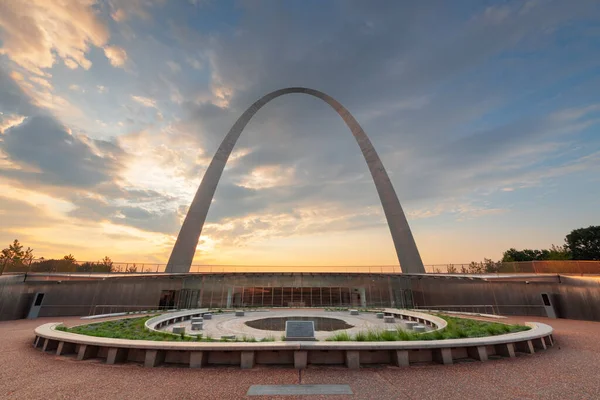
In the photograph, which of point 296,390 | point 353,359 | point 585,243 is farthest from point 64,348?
point 585,243

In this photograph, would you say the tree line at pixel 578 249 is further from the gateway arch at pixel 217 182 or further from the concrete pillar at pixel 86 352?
the concrete pillar at pixel 86 352

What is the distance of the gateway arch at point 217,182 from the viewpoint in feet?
138

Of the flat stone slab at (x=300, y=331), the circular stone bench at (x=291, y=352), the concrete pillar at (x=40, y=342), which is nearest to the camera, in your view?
the circular stone bench at (x=291, y=352)

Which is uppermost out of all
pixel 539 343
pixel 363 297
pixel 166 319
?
pixel 539 343

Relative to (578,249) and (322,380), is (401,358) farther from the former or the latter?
(578,249)

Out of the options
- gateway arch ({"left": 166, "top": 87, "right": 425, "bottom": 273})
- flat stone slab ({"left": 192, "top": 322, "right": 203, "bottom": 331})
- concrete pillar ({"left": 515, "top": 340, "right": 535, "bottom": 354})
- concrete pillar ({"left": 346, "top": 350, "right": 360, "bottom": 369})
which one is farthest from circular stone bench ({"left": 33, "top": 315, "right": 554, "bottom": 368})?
gateway arch ({"left": 166, "top": 87, "right": 425, "bottom": 273})

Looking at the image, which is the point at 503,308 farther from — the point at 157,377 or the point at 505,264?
the point at 157,377

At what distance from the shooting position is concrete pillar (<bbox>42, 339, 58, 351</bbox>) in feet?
33.7

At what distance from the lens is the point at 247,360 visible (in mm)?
8258

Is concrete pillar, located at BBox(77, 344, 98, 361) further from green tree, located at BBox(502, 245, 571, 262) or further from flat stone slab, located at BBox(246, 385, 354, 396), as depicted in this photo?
green tree, located at BBox(502, 245, 571, 262)

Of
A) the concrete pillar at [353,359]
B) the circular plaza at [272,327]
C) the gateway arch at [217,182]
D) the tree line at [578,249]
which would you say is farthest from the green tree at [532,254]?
the concrete pillar at [353,359]

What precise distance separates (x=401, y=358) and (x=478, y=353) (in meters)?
2.87

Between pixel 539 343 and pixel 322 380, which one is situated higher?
pixel 539 343

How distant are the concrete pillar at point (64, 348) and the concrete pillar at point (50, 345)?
3.03 ft
